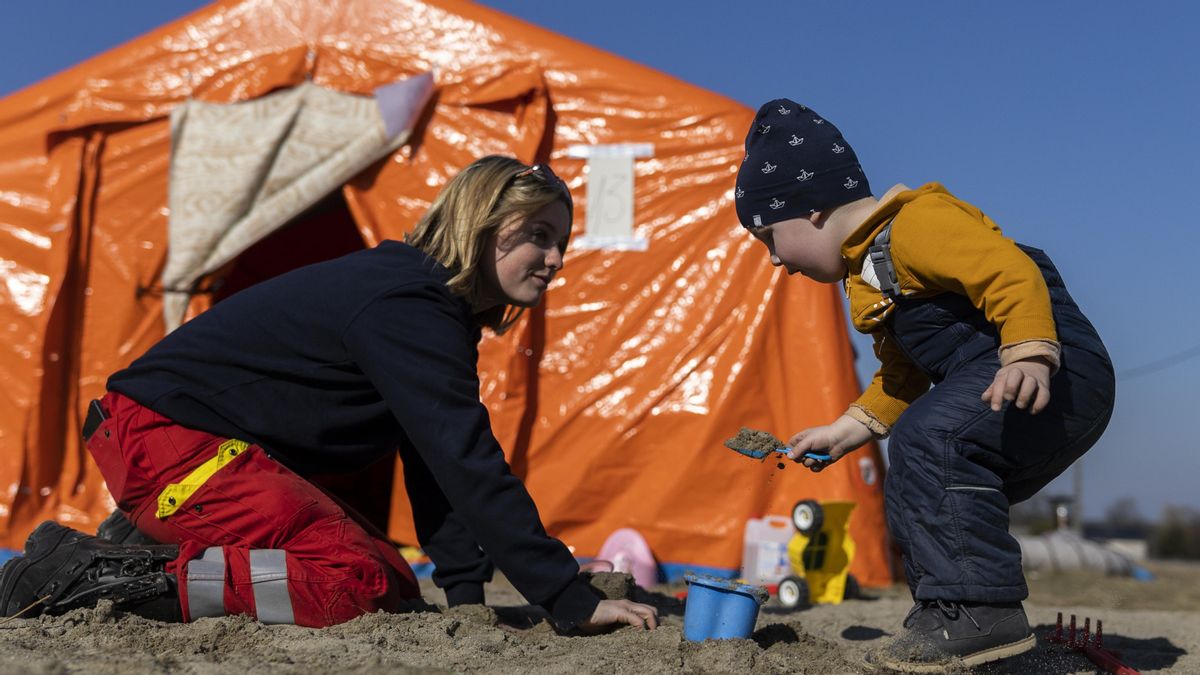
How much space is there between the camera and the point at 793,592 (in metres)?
3.18

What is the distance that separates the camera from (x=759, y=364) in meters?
3.84

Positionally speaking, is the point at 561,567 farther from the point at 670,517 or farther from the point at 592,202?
the point at 592,202

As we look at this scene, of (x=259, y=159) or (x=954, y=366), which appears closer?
(x=954, y=366)

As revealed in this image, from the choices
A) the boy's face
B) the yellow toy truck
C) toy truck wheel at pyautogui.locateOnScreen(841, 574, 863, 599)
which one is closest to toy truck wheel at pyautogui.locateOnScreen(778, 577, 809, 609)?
the yellow toy truck

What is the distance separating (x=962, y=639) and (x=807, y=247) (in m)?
0.73

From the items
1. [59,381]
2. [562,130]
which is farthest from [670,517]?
[59,381]

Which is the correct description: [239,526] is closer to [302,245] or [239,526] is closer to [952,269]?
[952,269]

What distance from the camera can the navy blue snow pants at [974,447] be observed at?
1.77 m

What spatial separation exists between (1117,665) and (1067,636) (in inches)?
15.0

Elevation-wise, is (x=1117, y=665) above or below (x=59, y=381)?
below

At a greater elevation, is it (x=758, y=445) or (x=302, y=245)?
(x=302, y=245)

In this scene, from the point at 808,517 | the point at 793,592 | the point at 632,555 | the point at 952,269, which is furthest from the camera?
the point at 632,555

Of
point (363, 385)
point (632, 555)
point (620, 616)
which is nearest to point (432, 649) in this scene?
point (620, 616)

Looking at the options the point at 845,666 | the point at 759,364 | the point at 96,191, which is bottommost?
the point at 845,666
